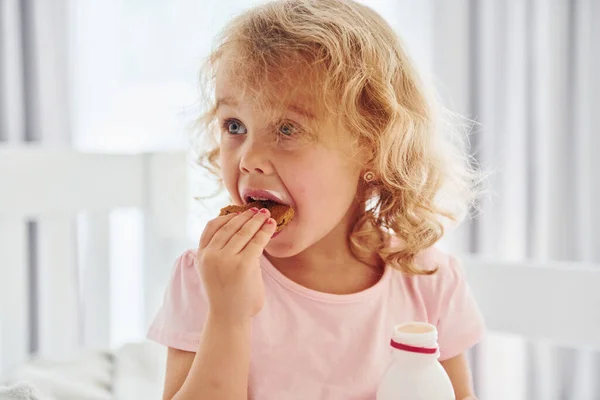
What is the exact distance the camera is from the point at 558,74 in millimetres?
1847

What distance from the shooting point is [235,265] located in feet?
2.65

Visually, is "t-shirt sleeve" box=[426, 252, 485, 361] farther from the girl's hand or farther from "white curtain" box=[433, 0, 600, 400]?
"white curtain" box=[433, 0, 600, 400]

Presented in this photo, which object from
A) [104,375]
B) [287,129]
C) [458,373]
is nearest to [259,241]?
[287,129]

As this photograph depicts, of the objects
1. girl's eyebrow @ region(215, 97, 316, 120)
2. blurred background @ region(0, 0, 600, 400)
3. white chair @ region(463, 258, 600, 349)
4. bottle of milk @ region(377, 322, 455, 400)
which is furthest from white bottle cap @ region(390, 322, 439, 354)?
blurred background @ region(0, 0, 600, 400)

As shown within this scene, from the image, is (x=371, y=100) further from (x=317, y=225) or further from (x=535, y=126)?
(x=535, y=126)

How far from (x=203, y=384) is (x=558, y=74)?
1393 mm

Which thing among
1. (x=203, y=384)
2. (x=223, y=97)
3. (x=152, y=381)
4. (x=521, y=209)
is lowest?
(x=152, y=381)

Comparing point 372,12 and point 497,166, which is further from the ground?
point 372,12

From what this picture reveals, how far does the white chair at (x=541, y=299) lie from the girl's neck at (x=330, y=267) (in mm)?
292

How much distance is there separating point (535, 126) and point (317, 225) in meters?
1.16

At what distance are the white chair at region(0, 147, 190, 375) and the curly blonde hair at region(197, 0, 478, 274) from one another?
46cm

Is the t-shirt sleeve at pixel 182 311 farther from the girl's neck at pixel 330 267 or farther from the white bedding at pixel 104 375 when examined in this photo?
the white bedding at pixel 104 375

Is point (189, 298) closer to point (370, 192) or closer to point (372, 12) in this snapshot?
point (370, 192)

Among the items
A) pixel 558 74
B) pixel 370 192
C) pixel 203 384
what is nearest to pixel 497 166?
pixel 558 74
